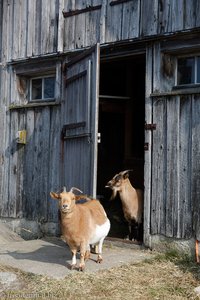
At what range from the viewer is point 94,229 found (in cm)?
651

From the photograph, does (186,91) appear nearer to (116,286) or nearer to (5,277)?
(116,286)

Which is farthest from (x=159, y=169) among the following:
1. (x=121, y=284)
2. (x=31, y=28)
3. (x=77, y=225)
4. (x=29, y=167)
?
(x=31, y=28)

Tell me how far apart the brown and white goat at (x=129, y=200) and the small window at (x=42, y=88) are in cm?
207

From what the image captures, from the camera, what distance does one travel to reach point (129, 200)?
8.68 m

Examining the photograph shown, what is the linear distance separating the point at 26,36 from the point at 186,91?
376 centimetres

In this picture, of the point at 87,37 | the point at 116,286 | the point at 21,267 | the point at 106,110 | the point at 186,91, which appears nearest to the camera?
the point at 116,286

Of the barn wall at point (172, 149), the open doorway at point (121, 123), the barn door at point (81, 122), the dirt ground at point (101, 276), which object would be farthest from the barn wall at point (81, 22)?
the dirt ground at point (101, 276)

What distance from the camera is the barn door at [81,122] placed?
7.46 metres

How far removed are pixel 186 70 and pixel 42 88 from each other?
3.17 metres

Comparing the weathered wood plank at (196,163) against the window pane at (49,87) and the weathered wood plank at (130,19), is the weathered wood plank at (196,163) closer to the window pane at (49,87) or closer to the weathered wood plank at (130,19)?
the weathered wood plank at (130,19)

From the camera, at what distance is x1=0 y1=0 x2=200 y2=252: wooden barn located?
290 inches

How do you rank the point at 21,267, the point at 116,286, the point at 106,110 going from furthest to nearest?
1. the point at 106,110
2. the point at 21,267
3. the point at 116,286

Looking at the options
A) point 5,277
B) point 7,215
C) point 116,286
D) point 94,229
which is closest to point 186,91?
point 94,229

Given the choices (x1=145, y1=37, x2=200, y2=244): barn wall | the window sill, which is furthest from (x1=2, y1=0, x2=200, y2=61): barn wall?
the window sill
